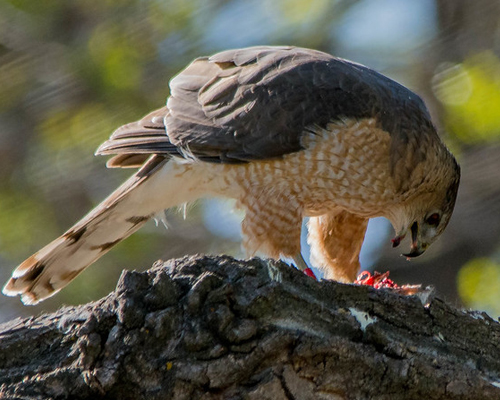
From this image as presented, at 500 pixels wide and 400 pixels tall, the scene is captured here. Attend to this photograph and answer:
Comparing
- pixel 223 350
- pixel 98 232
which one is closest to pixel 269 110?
pixel 98 232

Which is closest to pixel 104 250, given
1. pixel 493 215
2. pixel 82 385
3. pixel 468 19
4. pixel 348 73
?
pixel 348 73

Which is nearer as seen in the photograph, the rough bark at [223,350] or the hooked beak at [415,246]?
the rough bark at [223,350]

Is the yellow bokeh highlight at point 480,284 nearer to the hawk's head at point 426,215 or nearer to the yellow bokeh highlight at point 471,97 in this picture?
the yellow bokeh highlight at point 471,97

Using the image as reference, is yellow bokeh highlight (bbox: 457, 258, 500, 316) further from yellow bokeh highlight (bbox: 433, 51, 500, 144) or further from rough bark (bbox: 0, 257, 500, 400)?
rough bark (bbox: 0, 257, 500, 400)

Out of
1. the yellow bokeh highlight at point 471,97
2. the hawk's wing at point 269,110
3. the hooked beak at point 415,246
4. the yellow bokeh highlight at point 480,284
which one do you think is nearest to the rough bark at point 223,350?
the hawk's wing at point 269,110

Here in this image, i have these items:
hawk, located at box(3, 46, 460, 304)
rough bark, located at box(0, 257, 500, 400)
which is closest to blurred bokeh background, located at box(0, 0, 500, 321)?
hawk, located at box(3, 46, 460, 304)

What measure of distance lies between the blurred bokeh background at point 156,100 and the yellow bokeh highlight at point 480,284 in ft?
0.03

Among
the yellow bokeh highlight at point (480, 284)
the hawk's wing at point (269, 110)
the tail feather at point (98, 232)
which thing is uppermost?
the hawk's wing at point (269, 110)

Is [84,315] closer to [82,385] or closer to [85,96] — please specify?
[82,385]

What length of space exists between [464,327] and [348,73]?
1869 mm

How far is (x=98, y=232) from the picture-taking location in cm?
479

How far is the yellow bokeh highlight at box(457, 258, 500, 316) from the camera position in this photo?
19.3ft

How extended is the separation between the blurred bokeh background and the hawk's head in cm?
108

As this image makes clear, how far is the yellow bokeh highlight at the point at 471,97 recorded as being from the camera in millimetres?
6016
